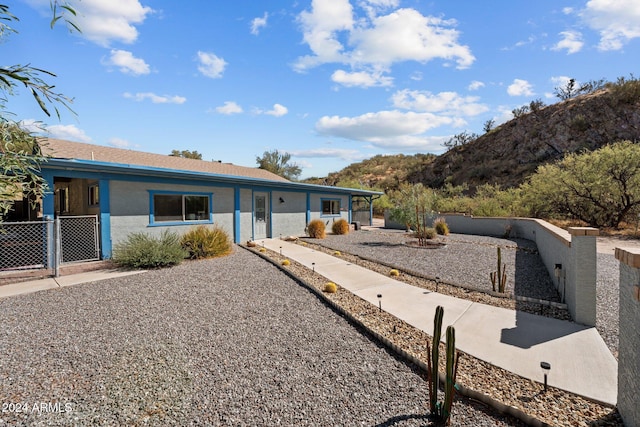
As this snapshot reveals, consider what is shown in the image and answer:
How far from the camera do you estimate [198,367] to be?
10.8 ft

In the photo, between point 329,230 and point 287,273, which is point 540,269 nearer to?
point 287,273

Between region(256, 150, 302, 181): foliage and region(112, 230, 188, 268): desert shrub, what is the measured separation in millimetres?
25974

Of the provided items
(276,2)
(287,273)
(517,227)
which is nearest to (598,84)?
(517,227)

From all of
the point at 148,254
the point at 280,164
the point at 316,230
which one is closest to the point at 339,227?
the point at 316,230

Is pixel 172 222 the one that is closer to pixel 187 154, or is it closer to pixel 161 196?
pixel 161 196

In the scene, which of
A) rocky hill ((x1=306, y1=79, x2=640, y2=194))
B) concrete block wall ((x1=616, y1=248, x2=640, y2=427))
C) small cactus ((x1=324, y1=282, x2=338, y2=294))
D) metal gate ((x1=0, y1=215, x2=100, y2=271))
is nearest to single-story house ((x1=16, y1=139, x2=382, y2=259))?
metal gate ((x1=0, y1=215, x2=100, y2=271))

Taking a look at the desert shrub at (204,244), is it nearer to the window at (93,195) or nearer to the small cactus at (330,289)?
the window at (93,195)

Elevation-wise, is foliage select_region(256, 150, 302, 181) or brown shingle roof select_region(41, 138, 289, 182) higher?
foliage select_region(256, 150, 302, 181)

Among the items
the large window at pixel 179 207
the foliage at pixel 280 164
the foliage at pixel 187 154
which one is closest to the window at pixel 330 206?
the large window at pixel 179 207

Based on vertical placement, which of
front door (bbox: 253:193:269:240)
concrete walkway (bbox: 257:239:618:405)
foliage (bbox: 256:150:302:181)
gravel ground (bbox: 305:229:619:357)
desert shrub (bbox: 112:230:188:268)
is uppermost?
foliage (bbox: 256:150:302:181)

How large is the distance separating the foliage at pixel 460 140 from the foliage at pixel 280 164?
2232cm

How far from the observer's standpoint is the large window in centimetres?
1037

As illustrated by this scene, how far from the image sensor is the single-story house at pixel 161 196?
8977mm

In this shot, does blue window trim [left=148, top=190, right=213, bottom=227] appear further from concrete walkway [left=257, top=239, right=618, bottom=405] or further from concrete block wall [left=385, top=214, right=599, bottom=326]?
concrete block wall [left=385, top=214, right=599, bottom=326]
